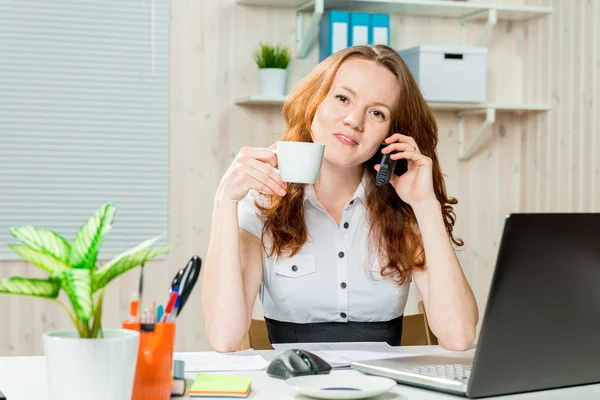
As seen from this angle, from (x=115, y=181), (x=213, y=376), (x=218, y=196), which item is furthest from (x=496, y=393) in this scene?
(x=115, y=181)

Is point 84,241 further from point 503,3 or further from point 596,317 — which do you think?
point 503,3

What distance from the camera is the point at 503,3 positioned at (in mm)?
3668

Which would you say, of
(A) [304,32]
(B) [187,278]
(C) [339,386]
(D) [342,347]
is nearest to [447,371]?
(C) [339,386]

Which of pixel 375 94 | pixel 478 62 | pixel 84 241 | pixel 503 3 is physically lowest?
pixel 84 241

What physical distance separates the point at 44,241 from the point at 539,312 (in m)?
0.68

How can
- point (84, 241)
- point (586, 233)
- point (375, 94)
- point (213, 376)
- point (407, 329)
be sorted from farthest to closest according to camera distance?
1. point (407, 329)
2. point (375, 94)
3. point (213, 376)
4. point (586, 233)
5. point (84, 241)

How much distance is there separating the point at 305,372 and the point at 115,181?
2.05 metres

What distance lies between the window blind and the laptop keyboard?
2037mm

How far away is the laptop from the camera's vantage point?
1117mm

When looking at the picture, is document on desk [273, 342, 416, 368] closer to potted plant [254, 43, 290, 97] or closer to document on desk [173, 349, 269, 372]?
document on desk [173, 349, 269, 372]

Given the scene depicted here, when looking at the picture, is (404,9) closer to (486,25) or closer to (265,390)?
(486,25)

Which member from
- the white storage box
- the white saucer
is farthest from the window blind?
the white saucer

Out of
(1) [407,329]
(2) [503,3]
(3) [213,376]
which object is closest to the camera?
(3) [213,376]

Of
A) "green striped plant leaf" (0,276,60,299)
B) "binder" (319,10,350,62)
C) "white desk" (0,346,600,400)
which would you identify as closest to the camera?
"green striped plant leaf" (0,276,60,299)
